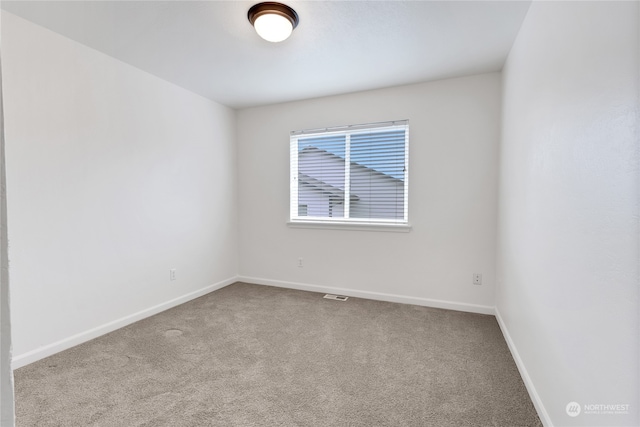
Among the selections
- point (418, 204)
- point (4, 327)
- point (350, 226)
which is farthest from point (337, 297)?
point (4, 327)

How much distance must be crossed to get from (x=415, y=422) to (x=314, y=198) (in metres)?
2.78

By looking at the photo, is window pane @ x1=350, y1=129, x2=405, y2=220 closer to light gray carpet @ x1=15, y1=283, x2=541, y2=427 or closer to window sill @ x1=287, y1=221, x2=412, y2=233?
window sill @ x1=287, y1=221, x2=412, y2=233

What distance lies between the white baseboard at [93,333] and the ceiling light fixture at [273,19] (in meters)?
2.49

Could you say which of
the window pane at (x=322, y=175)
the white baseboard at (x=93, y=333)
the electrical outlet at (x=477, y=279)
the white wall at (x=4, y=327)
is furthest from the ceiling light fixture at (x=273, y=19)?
the electrical outlet at (x=477, y=279)

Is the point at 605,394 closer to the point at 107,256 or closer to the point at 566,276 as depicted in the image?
the point at 566,276

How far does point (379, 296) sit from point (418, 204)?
1.15 metres

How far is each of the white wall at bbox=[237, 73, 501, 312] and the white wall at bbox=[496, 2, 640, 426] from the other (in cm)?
102

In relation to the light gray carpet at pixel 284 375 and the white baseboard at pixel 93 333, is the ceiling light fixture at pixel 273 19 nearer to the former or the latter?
the light gray carpet at pixel 284 375

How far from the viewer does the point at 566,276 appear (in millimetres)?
1428

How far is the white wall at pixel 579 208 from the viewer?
3.34 ft

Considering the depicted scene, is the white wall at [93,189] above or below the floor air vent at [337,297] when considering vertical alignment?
above

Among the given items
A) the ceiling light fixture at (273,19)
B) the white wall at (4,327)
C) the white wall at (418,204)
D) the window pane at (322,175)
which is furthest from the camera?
the window pane at (322,175)

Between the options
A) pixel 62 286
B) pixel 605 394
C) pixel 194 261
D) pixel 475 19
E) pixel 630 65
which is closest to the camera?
pixel 630 65

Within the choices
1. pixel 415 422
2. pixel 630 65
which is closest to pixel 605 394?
pixel 415 422
